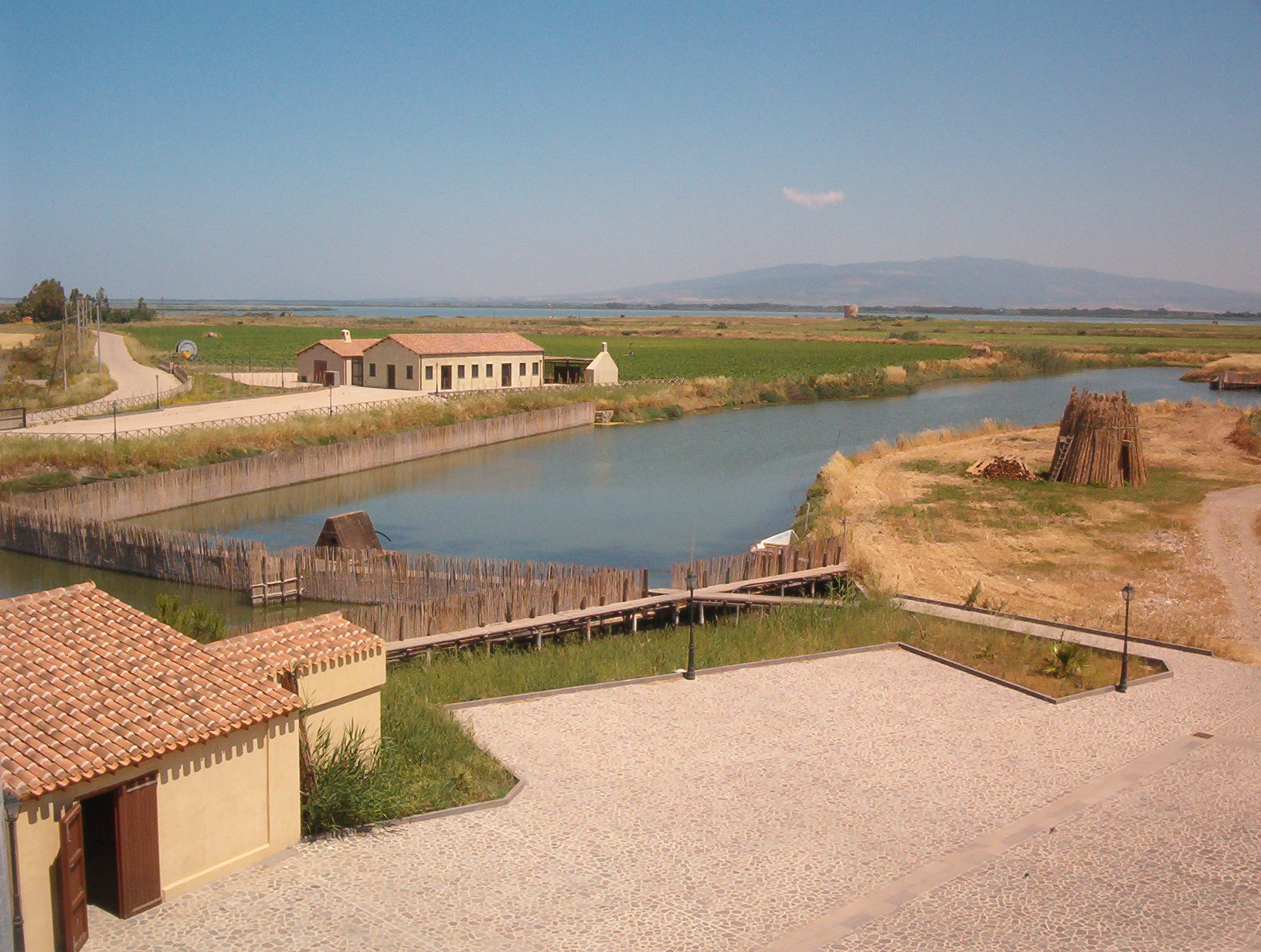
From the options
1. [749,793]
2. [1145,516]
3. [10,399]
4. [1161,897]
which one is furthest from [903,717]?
[10,399]

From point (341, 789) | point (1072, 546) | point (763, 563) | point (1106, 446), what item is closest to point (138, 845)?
point (341, 789)

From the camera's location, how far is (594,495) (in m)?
37.3

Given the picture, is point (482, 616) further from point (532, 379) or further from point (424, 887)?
point (532, 379)

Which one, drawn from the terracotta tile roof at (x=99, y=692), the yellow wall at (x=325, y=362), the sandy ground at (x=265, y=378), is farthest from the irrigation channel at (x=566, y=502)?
the sandy ground at (x=265, y=378)

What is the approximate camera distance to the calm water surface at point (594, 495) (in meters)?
30.4

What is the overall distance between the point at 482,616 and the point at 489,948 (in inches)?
378

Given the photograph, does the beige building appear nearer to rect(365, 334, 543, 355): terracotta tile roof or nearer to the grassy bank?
the grassy bank

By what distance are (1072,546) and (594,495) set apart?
1530 centimetres

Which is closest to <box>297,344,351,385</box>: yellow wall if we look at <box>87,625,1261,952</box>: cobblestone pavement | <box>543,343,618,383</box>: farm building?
<box>543,343,618,383</box>: farm building

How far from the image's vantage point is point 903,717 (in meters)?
15.2

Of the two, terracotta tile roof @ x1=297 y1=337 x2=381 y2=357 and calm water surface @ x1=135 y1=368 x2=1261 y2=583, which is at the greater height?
terracotta tile roof @ x1=297 y1=337 x2=381 y2=357

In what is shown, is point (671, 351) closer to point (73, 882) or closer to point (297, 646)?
point (297, 646)

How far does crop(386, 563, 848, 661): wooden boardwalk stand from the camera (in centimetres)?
1767

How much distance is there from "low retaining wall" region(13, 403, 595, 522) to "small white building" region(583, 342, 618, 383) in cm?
1332
